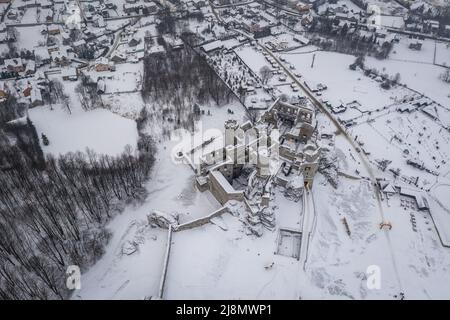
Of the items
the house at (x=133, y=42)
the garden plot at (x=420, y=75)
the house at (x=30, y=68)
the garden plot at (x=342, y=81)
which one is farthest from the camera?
the house at (x=133, y=42)

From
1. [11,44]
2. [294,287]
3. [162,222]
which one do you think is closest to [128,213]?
[162,222]

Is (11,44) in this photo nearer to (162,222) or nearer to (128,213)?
(128,213)

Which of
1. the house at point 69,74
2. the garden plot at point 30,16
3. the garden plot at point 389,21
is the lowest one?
the house at point 69,74

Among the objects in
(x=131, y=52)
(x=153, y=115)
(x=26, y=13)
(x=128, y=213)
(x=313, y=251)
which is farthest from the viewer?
(x=26, y=13)

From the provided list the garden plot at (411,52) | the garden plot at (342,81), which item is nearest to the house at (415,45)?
the garden plot at (411,52)

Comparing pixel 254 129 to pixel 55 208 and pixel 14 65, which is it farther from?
pixel 14 65

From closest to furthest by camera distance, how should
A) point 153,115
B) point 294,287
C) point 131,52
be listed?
1. point 294,287
2. point 153,115
3. point 131,52

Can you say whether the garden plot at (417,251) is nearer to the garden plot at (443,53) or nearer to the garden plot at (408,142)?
the garden plot at (408,142)
